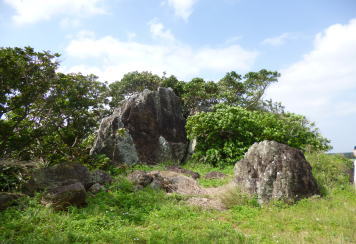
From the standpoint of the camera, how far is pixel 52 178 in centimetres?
811

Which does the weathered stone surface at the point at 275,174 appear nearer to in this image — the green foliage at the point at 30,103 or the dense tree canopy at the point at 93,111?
the dense tree canopy at the point at 93,111

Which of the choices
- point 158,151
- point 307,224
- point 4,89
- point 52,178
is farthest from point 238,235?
point 158,151

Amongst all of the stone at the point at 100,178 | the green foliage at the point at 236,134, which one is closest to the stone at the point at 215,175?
the green foliage at the point at 236,134

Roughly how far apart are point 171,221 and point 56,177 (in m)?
4.15

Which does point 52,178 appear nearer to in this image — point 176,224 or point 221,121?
point 176,224

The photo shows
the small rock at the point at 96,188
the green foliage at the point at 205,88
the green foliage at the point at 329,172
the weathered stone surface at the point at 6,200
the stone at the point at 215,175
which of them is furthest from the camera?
the green foliage at the point at 205,88

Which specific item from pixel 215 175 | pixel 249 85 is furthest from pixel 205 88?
Result: pixel 215 175

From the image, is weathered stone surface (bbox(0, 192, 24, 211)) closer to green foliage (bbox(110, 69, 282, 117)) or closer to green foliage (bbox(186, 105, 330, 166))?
green foliage (bbox(186, 105, 330, 166))

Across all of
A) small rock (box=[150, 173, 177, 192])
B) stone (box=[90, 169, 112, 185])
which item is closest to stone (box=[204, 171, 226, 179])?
small rock (box=[150, 173, 177, 192])

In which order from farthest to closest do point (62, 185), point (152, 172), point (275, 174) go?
1. point (152, 172)
2. point (275, 174)
3. point (62, 185)

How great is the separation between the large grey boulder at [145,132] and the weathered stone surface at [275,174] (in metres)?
7.12

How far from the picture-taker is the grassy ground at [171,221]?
5320 millimetres

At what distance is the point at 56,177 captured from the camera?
8203mm

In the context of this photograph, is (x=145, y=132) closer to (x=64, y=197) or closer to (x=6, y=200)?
(x=64, y=197)
